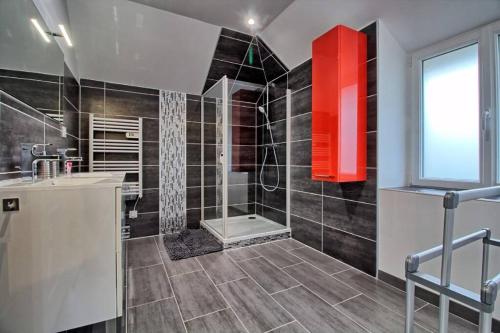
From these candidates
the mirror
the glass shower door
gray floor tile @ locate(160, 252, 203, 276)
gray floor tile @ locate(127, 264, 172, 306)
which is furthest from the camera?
the glass shower door

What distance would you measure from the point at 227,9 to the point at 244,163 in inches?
77.3

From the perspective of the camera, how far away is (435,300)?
5.51 feet

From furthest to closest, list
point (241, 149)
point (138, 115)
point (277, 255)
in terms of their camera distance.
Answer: point (241, 149) → point (138, 115) → point (277, 255)

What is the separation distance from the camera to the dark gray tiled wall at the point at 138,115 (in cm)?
289

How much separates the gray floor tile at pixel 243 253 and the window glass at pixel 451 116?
72.8 inches

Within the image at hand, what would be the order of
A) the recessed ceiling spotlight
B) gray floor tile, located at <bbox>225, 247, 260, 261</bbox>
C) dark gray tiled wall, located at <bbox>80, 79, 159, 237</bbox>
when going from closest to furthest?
the recessed ceiling spotlight
gray floor tile, located at <bbox>225, 247, 260, 261</bbox>
dark gray tiled wall, located at <bbox>80, 79, 159, 237</bbox>

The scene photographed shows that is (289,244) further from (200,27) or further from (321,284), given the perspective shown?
(200,27)

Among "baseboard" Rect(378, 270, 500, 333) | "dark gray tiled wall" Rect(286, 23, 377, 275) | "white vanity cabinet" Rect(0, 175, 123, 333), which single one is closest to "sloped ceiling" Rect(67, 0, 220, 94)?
"dark gray tiled wall" Rect(286, 23, 377, 275)

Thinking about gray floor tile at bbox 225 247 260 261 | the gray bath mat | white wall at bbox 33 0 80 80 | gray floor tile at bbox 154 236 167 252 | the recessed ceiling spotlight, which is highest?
white wall at bbox 33 0 80 80

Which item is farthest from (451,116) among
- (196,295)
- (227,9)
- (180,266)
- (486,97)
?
(180,266)

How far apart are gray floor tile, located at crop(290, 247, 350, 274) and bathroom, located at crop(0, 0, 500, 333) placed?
2 centimetres

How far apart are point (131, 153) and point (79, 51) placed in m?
1.26

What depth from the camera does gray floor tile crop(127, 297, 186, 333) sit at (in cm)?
144

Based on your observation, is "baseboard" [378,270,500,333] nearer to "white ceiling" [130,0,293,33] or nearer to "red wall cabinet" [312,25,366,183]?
"red wall cabinet" [312,25,366,183]
